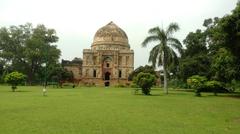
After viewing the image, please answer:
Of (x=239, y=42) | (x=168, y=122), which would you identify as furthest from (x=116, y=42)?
(x=168, y=122)

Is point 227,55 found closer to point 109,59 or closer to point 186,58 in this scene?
point 186,58

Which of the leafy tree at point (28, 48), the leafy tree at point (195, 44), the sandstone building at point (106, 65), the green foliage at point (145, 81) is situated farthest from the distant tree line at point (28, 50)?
the green foliage at point (145, 81)

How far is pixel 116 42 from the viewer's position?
74375 mm

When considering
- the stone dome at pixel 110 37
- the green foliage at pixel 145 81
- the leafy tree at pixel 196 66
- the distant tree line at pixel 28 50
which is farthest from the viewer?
the stone dome at pixel 110 37

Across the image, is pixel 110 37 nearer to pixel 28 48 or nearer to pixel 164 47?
pixel 28 48

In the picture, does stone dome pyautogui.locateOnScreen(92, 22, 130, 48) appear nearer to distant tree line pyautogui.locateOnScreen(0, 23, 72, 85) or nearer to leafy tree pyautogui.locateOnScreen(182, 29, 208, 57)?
distant tree line pyautogui.locateOnScreen(0, 23, 72, 85)

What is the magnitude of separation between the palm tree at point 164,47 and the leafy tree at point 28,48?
2825cm

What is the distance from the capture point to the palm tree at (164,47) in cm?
3422

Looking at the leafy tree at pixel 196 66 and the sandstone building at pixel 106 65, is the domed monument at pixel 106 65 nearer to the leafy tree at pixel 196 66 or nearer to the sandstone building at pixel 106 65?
the sandstone building at pixel 106 65

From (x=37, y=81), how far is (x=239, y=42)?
159 ft

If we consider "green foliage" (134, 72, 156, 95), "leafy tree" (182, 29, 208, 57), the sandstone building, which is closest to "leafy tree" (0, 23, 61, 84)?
the sandstone building

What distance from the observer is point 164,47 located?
34.2 metres

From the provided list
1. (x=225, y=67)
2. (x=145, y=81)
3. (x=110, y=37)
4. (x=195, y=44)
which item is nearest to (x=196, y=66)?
(x=195, y=44)

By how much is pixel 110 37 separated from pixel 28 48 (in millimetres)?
19575
